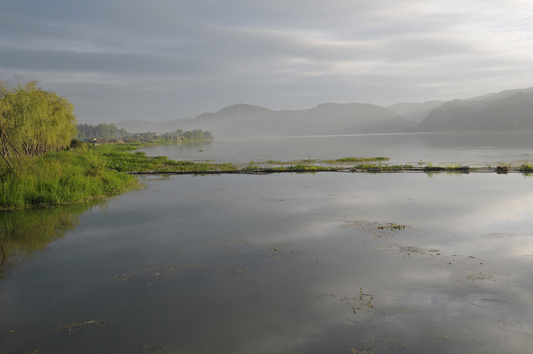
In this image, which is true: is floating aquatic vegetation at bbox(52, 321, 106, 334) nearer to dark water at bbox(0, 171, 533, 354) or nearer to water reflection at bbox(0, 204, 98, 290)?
dark water at bbox(0, 171, 533, 354)

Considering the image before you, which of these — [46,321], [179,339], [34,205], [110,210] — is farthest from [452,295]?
[34,205]

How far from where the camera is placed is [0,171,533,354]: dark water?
7.14m

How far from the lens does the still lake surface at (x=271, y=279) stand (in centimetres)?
715

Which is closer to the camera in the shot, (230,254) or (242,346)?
(242,346)

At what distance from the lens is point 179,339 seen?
7141mm

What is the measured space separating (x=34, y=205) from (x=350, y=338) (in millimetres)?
20785

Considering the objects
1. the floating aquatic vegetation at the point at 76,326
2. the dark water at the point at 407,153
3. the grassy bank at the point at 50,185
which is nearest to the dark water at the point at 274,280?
the floating aquatic vegetation at the point at 76,326

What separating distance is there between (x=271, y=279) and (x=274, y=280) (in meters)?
0.12

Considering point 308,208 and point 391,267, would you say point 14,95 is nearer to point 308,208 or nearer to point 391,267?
point 308,208

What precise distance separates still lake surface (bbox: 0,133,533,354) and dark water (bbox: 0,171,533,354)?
0.14 feet

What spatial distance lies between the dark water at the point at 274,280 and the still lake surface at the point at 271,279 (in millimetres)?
43

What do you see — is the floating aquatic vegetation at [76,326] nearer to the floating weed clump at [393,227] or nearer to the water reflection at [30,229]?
the water reflection at [30,229]

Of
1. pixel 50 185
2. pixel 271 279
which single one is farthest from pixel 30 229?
pixel 271 279

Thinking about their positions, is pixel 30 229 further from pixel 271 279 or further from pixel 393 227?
pixel 393 227
